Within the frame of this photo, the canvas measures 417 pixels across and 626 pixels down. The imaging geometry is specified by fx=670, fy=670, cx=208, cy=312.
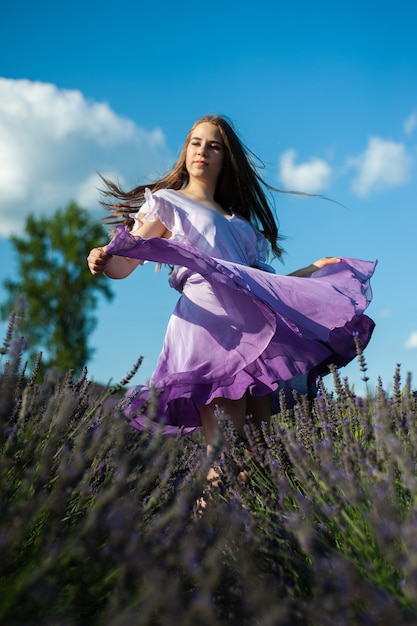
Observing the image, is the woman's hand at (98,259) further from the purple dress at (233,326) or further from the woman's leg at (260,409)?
the woman's leg at (260,409)

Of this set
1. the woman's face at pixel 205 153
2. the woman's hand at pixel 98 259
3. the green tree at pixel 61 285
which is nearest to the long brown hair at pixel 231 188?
the woman's face at pixel 205 153

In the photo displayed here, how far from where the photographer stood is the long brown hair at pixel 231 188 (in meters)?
3.93

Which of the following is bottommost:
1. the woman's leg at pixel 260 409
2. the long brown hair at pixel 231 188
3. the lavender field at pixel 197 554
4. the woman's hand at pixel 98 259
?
the lavender field at pixel 197 554

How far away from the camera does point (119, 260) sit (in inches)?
126

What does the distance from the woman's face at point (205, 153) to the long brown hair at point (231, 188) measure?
0.05 meters

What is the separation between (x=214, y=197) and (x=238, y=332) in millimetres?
1237

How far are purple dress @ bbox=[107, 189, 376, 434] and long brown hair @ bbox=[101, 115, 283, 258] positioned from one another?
0.62 metres

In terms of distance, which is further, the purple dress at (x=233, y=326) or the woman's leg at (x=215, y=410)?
the woman's leg at (x=215, y=410)

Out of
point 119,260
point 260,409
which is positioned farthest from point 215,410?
point 119,260

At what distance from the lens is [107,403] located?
2.49 meters

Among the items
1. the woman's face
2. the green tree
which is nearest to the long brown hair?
the woman's face

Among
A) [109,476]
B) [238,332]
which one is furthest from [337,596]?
[238,332]

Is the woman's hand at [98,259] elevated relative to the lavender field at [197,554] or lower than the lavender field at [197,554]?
elevated

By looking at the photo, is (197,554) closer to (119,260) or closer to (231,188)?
(119,260)
